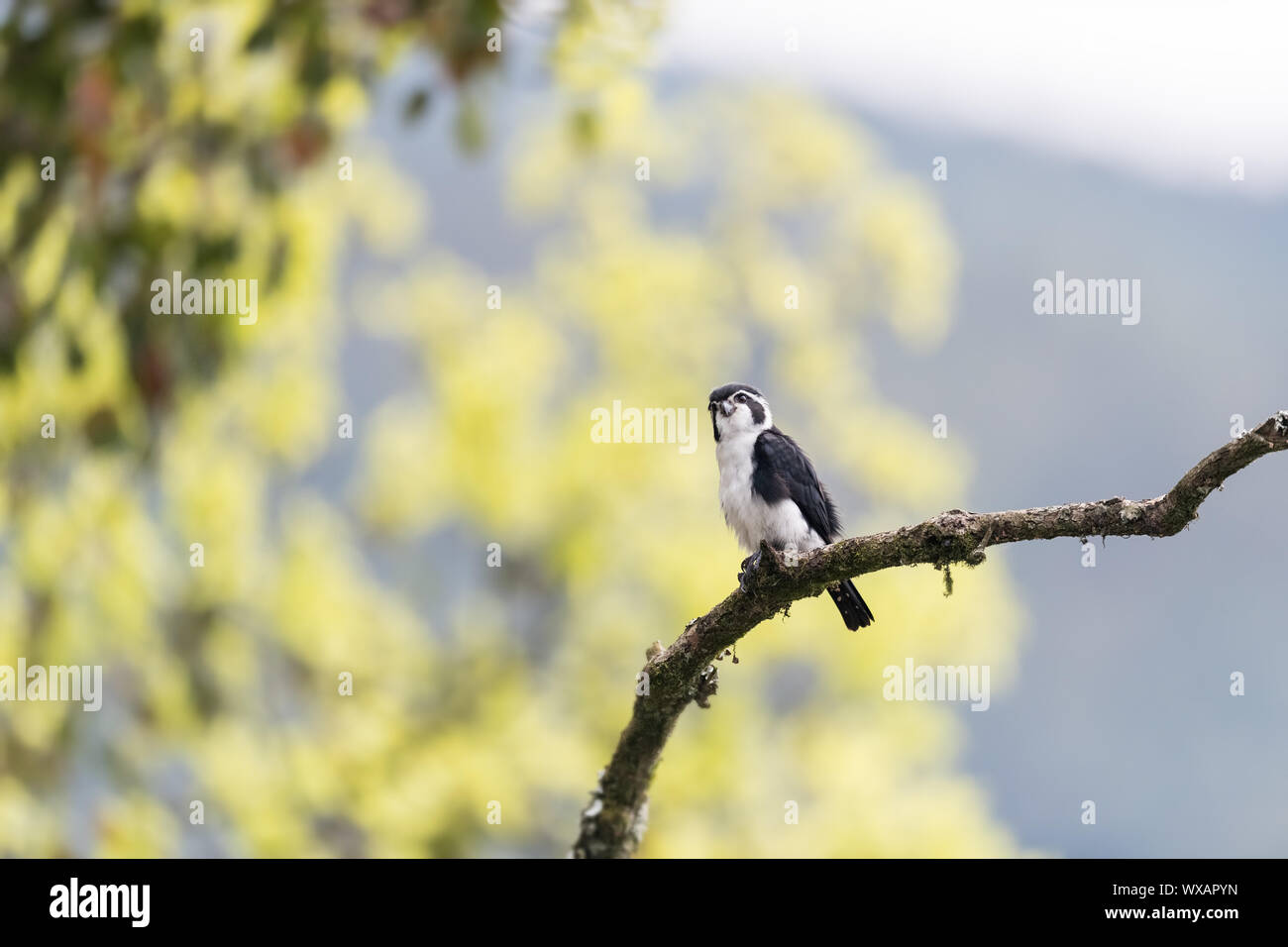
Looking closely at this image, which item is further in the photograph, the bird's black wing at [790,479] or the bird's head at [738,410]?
the bird's head at [738,410]

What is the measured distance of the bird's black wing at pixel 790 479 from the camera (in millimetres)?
4504

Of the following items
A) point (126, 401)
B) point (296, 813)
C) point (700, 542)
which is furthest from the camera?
point (700, 542)

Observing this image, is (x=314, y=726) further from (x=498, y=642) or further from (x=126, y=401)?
(x=126, y=401)

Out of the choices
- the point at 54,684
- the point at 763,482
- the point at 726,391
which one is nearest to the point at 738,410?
the point at 726,391

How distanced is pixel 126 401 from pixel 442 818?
5792 mm

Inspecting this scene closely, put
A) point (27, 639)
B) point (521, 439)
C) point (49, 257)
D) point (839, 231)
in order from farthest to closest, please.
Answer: point (839, 231) < point (521, 439) < point (49, 257) < point (27, 639)

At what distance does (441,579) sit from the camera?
12477 mm

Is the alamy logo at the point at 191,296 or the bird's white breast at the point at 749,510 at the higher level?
the alamy logo at the point at 191,296

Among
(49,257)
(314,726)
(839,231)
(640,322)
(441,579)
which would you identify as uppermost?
(839,231)

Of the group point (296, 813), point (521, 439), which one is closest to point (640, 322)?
point (521, 439)

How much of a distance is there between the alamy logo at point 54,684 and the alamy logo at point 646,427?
5.86 m

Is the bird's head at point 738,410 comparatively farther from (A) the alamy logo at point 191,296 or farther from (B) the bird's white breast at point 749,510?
(A) the alamy logo at point 191,296

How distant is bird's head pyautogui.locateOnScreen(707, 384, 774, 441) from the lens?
4.73m

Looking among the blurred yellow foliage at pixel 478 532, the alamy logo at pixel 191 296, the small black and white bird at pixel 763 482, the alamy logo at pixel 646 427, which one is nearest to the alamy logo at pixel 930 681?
the blurred yellow foliage at pixel 478 532
